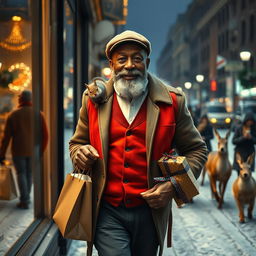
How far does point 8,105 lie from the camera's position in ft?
13.7

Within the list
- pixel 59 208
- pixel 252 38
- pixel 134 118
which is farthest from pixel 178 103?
pixel 252 38

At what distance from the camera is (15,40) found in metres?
4.17

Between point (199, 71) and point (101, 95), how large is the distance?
255 ft

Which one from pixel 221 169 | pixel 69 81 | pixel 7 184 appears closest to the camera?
pixel 7 184

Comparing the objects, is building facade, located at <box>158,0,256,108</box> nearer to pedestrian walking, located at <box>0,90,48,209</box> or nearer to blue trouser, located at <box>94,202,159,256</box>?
pedestrian walking, located at <box>0,90,48,209</box>

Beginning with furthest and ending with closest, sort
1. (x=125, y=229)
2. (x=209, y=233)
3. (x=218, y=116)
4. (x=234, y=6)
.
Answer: (x=234, y=6) → (x=218, y=116) → (x=209, y=233) → (x=125, y=229)

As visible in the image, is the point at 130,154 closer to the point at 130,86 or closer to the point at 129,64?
the point at 130,86

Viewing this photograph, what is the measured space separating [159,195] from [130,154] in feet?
0.98

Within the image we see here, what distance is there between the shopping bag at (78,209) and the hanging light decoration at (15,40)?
1.43 m

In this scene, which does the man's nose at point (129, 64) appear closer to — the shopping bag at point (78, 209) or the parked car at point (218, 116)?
the shopping bag at point (78, 209)

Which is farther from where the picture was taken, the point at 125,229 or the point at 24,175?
the point at 24,175

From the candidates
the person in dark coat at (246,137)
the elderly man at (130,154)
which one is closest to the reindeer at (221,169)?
the person in dark coat at (246,137)

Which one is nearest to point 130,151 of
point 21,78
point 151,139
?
point 151,139

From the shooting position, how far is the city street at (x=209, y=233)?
5.74 metres
